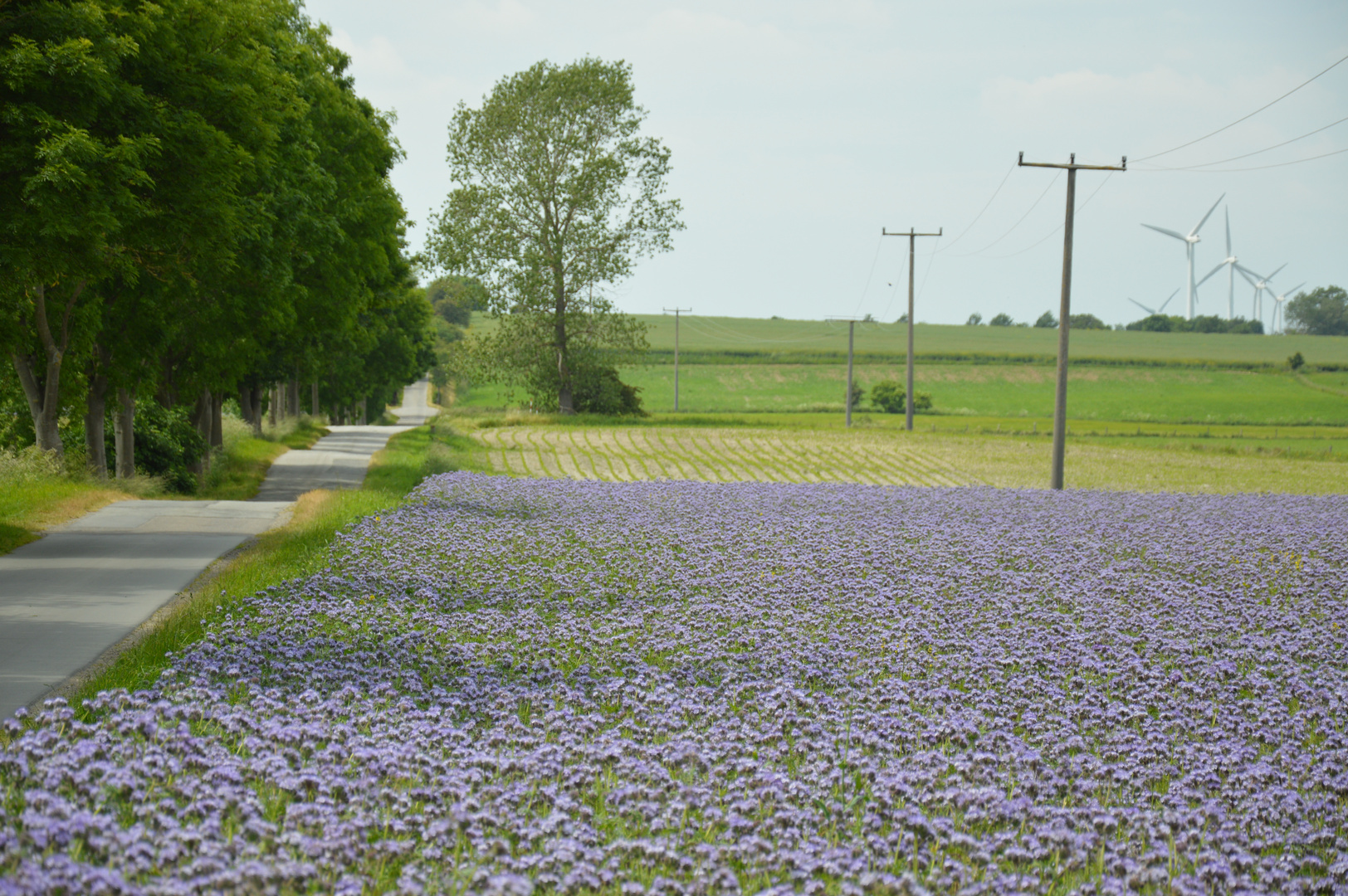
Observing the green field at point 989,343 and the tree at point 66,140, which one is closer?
the tree at point 66,140

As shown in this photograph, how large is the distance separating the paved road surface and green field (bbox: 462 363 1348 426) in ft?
184

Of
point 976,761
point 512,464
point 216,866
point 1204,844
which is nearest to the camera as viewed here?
point 216,866

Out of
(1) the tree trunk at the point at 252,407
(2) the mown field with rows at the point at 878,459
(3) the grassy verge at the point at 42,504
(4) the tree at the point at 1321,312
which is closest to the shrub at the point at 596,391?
(2) the mown field with rows at the point at 878,459

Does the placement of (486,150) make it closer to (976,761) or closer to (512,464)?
(512,464)

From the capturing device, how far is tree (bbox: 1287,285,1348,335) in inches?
6535

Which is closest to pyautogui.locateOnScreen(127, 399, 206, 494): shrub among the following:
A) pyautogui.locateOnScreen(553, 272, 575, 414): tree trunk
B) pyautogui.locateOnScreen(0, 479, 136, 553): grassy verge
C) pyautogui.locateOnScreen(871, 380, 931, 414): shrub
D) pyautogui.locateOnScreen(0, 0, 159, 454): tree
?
pyautogui.locateOnScreen(0, 479, 136, 553): grassy verge

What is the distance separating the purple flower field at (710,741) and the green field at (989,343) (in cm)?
8861

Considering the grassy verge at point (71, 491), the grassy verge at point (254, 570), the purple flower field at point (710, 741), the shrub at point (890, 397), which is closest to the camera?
the purple flower field at point (710, 741)

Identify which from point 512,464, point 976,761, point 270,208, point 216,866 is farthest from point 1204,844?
point 512,464

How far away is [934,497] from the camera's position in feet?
70.6

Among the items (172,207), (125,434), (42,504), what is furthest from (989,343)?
(172,207)

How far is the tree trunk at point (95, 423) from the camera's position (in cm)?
2355

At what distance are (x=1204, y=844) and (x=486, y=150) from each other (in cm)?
5468

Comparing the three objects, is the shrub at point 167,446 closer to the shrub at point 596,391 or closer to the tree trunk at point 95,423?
the tree trunk at point 95,423
